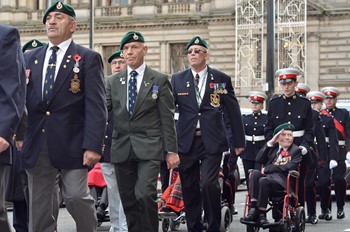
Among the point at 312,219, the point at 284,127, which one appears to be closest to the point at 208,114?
the point at 284,127

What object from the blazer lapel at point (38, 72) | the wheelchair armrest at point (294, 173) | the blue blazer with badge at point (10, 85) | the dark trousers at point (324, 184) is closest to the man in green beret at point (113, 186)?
the wheelchair armrest at point (294, 173)

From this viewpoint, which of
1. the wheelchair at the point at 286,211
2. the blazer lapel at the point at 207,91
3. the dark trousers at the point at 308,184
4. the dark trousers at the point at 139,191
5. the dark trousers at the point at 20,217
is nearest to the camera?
the dark trousers at the point at 139,191

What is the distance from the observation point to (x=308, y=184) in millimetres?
15852

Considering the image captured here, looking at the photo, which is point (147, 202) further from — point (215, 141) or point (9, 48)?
point (9, 48)

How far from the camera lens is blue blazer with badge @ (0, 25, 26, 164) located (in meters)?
7.46

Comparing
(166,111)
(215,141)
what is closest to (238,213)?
(215,141)

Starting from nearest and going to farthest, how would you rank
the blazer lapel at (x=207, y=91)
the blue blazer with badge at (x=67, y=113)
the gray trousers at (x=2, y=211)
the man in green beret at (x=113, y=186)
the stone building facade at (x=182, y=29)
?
1. the gray trousers at (x=2, y=211)
2. the blue blazer with badge at (x=67, y=113)
3. the man in green beret at (x=113, y=186)
4. the blazer lapel at (x=207, y=91)
5. the stone building facade at (x=182, y=29)

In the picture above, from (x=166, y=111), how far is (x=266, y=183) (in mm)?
3029

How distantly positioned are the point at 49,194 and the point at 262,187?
467 centimetres

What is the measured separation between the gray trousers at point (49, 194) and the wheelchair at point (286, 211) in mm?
4329

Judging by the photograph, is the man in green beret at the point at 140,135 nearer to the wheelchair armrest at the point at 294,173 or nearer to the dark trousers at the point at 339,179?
the wheelchair armrest at the point at 294,173

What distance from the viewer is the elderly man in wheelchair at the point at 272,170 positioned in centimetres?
1304

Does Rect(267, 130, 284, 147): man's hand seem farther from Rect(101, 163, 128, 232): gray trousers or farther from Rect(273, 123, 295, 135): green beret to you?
Rect(101, 163, 128, 232): gray trousers

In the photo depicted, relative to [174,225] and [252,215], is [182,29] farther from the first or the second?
[252,215]
